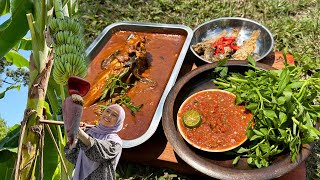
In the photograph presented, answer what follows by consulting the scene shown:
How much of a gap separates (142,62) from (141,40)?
0.23 m

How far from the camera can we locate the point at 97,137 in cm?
135

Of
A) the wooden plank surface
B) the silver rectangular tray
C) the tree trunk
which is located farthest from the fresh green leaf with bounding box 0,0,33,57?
the wooden plank surface

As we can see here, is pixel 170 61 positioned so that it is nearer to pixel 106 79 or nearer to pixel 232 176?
pixel 106 79

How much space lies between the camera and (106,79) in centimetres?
271

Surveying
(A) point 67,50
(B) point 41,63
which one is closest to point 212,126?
(B) point 41,63

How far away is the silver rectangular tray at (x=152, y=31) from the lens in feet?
7.64

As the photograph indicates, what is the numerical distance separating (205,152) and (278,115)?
0.44 m

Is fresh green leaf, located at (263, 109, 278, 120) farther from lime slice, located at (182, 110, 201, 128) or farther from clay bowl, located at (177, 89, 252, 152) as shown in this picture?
lime slice, located at (182, 110, 201, 128)

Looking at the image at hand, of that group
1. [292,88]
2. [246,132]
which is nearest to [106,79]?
[246,132]

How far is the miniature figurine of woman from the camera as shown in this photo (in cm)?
126

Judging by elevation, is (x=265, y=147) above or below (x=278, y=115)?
below

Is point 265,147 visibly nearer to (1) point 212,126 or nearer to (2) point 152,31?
(1) point 212,126

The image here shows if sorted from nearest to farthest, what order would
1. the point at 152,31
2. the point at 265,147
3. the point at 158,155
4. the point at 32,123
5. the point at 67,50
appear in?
1. the point at 67,50
2. the point at 32,123
3. the point at 265,147
4. the point at 158,155
5. the point at 152,31

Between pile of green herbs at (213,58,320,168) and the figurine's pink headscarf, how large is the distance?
1.01 metres
